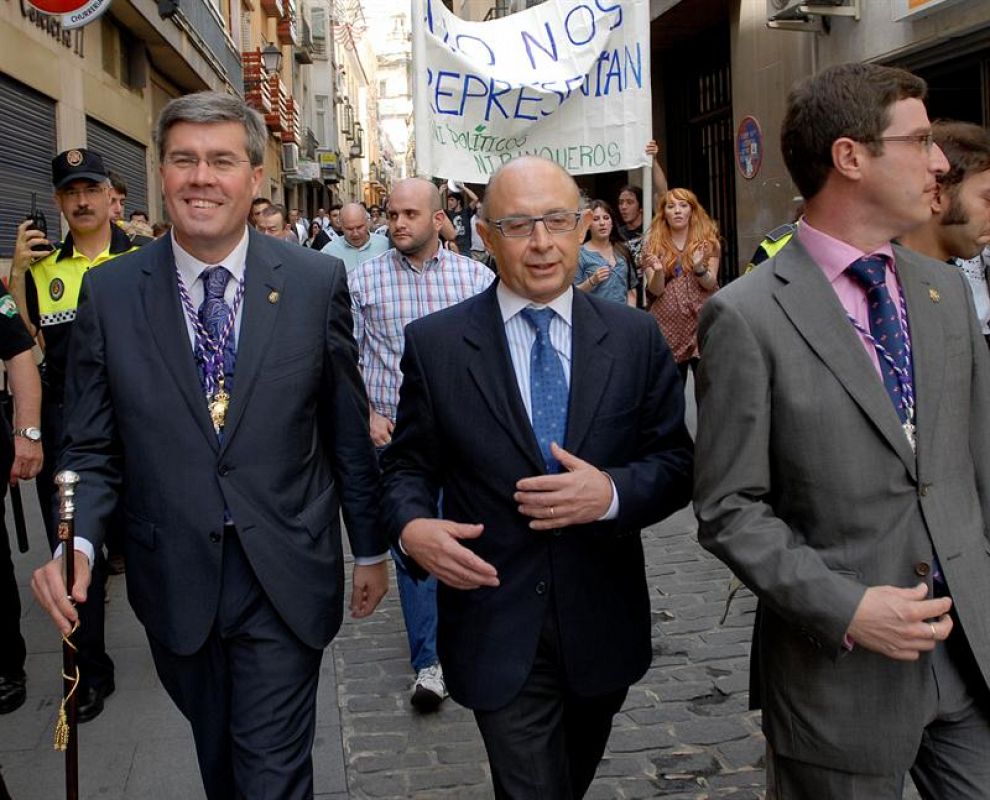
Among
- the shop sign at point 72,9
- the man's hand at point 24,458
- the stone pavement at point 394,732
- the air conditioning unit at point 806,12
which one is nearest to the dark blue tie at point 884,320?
the stone pavement at point 394,732

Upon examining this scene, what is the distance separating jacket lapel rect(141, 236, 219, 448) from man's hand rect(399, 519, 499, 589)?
59 centimetres

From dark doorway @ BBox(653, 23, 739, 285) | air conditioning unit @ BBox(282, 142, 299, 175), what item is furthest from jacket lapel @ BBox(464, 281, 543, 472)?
air conditioning unit @ BBox(282, 142, 299, 175)

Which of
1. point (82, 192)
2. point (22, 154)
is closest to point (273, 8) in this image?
point (22, 154)

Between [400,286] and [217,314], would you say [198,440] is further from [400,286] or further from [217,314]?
[400,286]

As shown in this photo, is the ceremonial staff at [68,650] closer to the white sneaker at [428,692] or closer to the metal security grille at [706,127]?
the white sneaker at [428,692]

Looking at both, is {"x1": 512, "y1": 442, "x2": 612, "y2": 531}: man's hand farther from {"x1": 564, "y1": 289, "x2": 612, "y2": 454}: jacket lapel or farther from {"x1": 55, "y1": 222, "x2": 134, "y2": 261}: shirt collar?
{"x1": 55, "y1": 222, "x2": 134, "y2": 261}: shirt collar

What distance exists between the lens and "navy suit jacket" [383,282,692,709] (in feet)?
9.20

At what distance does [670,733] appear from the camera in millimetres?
4410

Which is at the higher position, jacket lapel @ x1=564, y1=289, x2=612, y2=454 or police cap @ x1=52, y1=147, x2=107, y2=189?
police cap @ x1=52, y1=147, x2=107, y2=189

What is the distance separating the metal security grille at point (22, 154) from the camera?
42.1 feet

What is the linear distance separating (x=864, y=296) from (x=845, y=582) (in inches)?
25.4

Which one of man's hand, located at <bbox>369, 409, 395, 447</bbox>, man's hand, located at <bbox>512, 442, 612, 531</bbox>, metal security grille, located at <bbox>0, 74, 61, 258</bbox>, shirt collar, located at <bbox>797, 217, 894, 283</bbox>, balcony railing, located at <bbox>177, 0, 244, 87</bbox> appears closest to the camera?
shirt collar, located at <bbox>797, 217, 894, 283</bbox>

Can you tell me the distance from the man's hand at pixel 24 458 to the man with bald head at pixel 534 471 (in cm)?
233

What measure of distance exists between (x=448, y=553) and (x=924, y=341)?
3.81 feet
